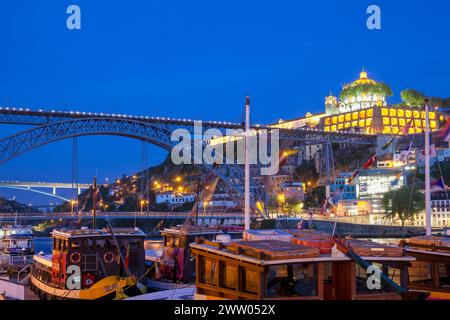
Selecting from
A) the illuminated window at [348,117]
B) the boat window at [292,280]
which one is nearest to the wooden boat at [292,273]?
the boat window at [292,280]

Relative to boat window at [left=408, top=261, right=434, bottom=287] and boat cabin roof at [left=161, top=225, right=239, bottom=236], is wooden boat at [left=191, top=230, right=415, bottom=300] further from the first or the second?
boat cabin roof at [left=161, top=225, right=239, bottom=236]

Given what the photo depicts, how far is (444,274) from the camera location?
996 cm

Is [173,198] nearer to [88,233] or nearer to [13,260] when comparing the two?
[13,260]

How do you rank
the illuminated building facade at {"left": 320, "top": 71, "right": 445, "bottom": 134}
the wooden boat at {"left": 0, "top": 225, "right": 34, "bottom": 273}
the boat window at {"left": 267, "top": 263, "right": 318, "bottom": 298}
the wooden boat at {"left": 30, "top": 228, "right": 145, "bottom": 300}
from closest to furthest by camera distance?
the boat window at {"left": 267, "top": 263, "right": 318, "bottom": 298}
the wooden boat at {"left": 30, "top": 228, "right": 145, "bottom": 300}
the wooden boat at {"left": 0, "top": 225, "right": 34, "bottom": 273}
the illuminated building facade at {"left": 320, "top": 71, "right": 445, "bottom": 134}

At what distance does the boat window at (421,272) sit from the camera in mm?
9748

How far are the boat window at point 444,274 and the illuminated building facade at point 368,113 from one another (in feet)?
214

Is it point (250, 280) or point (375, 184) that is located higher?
point (375, 184)

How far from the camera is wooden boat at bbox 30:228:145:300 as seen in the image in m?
15.5

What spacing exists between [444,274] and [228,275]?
429cm

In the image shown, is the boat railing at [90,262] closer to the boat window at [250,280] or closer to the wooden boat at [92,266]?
the wooden boat at [92,266]

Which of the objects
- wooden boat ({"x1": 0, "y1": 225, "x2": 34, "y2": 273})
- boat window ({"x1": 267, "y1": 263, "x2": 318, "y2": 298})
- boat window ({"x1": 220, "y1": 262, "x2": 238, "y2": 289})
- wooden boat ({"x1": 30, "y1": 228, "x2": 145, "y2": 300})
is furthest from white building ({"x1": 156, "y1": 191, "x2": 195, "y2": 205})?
boat window ({"x1": 267, "y1": 263, "x2": 318, "y2": 298})

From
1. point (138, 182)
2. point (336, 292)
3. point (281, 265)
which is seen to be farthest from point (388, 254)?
point (138, 182)

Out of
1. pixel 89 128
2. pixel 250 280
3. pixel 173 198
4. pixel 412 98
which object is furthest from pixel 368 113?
pixel 250 280

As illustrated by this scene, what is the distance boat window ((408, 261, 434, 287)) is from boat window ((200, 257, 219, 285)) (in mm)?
3722
